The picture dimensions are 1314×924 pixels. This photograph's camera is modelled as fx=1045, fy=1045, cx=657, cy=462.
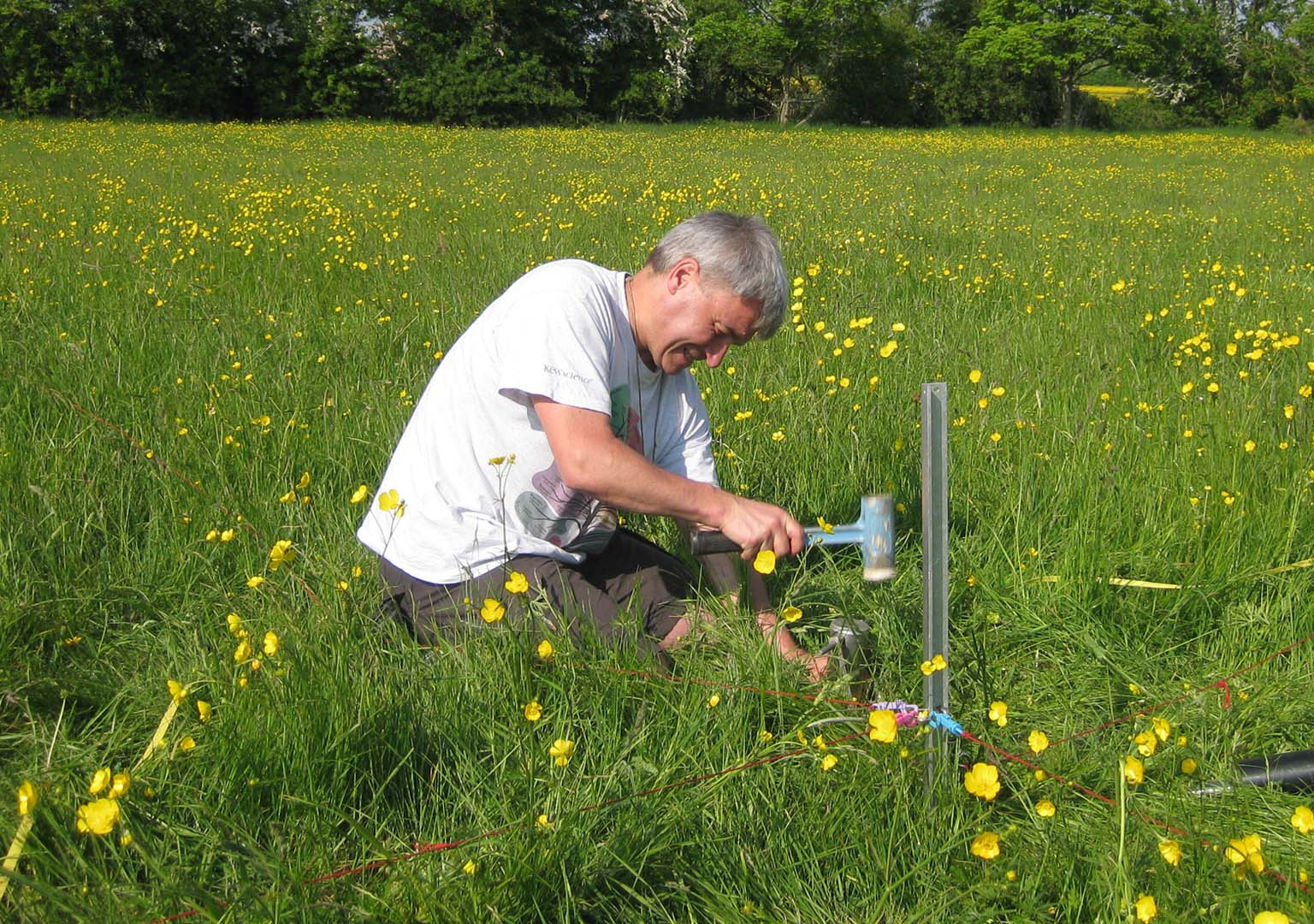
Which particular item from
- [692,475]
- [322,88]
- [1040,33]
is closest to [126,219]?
[692,475]

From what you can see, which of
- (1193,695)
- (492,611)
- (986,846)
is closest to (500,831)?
(492,611)

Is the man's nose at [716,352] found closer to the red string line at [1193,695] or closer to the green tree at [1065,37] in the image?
the red string line at [1193,695]

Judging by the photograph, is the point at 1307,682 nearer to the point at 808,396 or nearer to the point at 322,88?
the point at 808,396

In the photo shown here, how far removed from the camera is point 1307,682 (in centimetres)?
238

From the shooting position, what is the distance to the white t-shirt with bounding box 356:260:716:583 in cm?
239

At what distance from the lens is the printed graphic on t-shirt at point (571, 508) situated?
2.51m

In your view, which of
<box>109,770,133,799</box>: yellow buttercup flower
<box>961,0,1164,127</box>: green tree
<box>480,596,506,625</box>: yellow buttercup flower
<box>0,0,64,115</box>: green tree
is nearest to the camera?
<box>109,770,133,799</box>: yellow buttercup flower

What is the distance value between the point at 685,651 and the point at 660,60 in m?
34.9

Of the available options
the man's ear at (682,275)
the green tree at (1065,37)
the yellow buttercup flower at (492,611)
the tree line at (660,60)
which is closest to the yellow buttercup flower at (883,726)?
the yellow buttercup flower at (492,611)

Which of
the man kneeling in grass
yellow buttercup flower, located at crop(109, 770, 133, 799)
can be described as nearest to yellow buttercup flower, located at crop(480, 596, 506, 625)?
the man kneeling in grass

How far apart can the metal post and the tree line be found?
2896 centimetres

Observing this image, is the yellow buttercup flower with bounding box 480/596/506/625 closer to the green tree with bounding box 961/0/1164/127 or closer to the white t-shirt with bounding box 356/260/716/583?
the white t-shirt with bounding box 356/260/716/583

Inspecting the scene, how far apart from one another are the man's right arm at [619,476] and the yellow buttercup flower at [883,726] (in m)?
0.53

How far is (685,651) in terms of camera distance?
2410 millimetres
